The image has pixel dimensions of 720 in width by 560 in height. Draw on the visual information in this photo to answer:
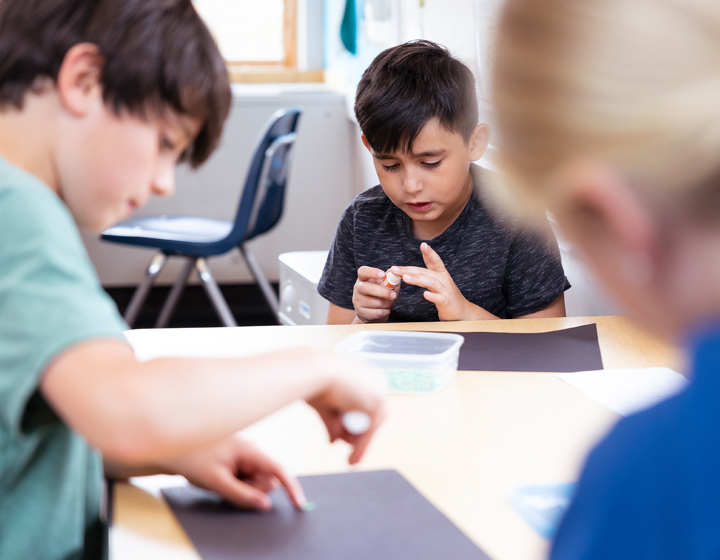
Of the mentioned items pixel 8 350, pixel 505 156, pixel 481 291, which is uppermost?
pixel 505 156

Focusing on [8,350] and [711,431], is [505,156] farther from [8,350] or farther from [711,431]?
[8,350]

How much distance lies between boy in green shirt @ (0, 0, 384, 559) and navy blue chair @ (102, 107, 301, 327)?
192 cm

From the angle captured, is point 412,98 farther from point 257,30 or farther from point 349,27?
point 257,30

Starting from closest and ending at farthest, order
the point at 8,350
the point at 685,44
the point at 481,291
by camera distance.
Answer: the point at 685,44
the point at 8,350
the point at 481,291

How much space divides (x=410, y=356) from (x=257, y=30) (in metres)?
3.16

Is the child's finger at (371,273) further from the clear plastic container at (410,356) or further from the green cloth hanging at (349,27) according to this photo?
the green cloth hanging at (349,27)

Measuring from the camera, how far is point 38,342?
48cm

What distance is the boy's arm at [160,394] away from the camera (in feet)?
1.56

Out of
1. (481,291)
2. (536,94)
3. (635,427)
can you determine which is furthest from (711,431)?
(481,291)

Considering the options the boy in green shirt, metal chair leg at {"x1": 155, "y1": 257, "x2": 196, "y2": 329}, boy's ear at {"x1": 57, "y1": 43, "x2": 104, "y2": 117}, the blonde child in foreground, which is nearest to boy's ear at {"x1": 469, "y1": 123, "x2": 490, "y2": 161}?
the boy in green shirt

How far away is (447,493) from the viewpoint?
0.67 meters

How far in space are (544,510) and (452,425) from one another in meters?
0.20

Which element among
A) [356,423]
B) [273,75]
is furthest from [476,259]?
[273,75]

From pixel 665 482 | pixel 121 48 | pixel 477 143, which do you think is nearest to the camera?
pixel 665 482
